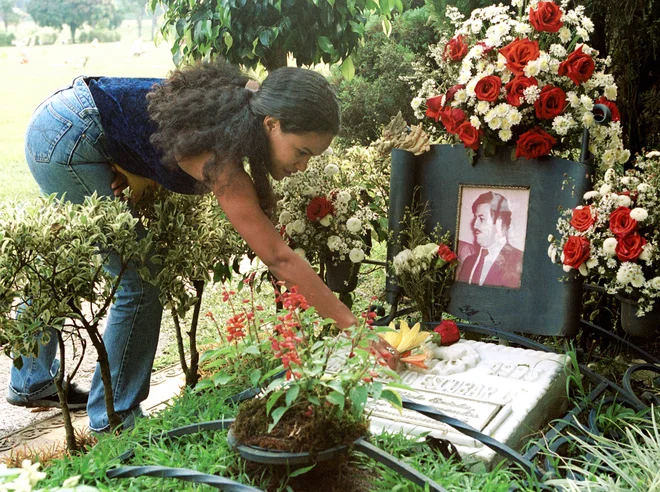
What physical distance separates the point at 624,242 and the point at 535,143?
58 cm

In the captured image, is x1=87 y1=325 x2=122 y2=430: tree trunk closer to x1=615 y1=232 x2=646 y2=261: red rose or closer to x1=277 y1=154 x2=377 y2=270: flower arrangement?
x1=277 y1=154 x2=377 y2=270: flower arrangement

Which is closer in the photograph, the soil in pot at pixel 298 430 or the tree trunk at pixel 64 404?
the soil in pot at pixel 298 430

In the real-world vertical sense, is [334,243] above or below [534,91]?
below

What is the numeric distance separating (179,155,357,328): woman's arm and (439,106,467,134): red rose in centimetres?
121

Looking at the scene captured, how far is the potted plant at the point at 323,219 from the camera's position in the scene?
3311 mm

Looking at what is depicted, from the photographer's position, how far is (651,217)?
108 inches

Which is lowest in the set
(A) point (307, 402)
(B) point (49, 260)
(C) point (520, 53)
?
(A) point (307, 402)

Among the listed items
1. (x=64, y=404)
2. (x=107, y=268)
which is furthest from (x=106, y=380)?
(x=107, y=268)

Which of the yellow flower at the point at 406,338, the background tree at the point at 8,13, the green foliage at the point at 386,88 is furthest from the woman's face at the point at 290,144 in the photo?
the background tree at the point at 8,13

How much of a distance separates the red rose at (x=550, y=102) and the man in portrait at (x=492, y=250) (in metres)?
0.41

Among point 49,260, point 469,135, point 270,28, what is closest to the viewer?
point 49,260

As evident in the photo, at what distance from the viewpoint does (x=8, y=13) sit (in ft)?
29.7

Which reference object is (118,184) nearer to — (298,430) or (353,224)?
(353,224)

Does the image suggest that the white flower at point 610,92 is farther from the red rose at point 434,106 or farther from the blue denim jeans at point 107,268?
the blue denim jeans at point 107,268
